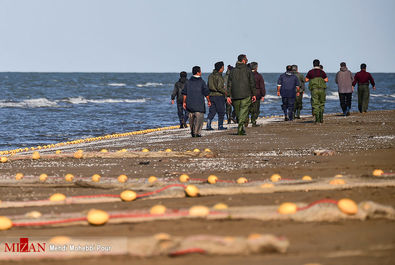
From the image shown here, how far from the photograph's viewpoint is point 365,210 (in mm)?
4652

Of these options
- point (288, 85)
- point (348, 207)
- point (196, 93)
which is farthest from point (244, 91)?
point (348, 207)

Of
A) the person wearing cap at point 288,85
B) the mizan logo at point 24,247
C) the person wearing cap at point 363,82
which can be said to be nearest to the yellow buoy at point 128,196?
the mizan logo at point 24,247

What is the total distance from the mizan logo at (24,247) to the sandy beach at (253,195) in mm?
247

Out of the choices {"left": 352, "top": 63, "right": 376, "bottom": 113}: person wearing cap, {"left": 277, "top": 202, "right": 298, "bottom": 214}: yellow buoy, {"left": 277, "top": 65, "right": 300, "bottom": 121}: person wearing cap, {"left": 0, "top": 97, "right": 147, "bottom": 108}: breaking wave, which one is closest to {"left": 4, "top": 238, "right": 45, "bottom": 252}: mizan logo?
{"left": 277, "top": 202, "right": 298, "bottom": 214}: yellow buoy

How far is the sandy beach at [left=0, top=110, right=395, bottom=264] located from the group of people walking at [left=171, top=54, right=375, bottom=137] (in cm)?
88

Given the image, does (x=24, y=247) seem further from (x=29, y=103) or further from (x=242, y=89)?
(x=29, y=103)

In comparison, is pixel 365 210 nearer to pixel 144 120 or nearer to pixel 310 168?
pixel 310 168

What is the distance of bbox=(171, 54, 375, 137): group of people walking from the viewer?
48.2ft

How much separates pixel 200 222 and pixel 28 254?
4.26 ft

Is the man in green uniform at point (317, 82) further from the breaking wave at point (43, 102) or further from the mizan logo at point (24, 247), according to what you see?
the breaking wave at point (43, 102)

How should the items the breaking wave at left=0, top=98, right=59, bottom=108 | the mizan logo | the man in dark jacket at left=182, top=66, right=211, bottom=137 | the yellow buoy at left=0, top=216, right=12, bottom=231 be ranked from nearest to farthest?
the mizan logo < the yellow buoy at left=0, top=216, right=12, bottom=231 < the man in dark jacket at left=182, top=66, right=211, bottom=137 < the breaking wave at left=0, top=98, right=59, bottom=108

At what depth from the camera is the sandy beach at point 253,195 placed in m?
3.86

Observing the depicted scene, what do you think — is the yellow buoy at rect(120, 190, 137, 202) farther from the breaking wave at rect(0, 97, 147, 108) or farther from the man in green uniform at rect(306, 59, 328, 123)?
the breaking wave at rect(0, 97, 147, 108)

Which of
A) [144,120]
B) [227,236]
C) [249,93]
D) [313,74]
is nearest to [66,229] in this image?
[227,236]
